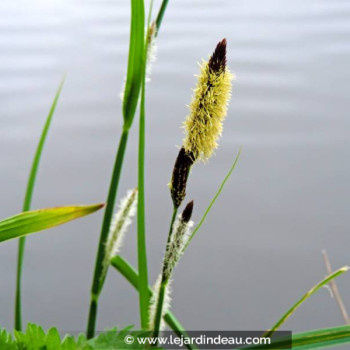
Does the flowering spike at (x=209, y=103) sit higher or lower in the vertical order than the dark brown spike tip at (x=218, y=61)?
lower

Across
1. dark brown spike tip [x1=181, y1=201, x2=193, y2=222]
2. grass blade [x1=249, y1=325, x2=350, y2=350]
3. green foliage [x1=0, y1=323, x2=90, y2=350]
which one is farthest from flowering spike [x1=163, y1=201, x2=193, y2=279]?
grass blade [x1=249, y1=325, x2=350, y2=350]

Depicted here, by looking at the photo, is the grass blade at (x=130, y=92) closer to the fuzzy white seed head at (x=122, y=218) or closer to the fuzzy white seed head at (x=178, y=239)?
the fuzzy white seed head at (x=122, y=218)

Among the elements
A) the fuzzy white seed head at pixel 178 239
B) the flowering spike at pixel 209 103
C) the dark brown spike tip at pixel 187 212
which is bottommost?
the fuzzy white seed head at pixel 178 239

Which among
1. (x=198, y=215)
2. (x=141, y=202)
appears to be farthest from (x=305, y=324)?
(x=141, y=202)

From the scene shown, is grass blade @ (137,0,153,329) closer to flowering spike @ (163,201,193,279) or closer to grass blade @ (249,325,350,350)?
flowering spike @ (163,201,193,279)

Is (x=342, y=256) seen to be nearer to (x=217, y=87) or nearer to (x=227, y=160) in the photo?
(x=227, y=160)

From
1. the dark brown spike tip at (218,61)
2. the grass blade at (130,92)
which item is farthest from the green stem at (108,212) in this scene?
the dark brown spike tip at (218,61)

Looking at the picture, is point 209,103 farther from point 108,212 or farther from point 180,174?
point 108,212
